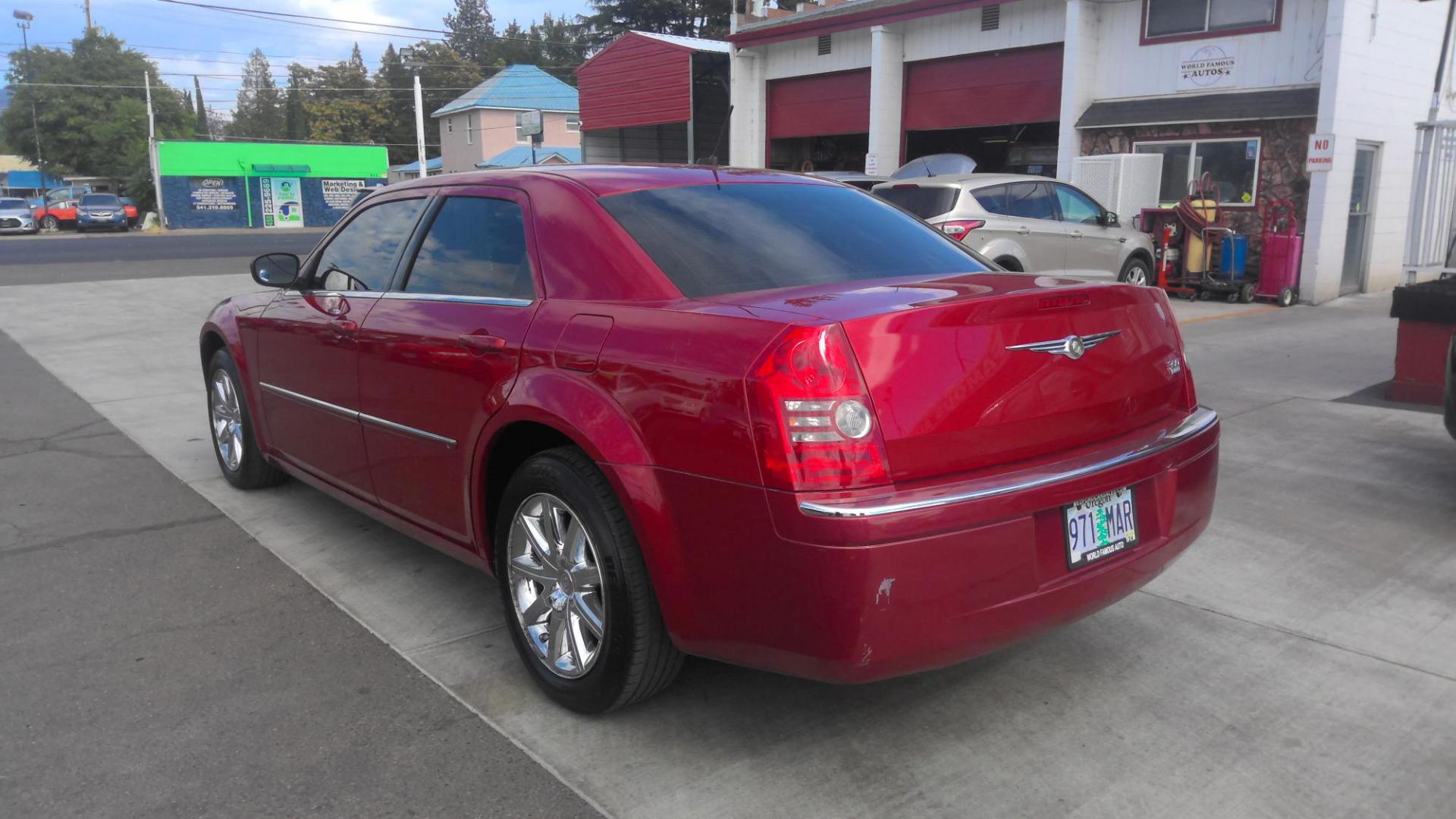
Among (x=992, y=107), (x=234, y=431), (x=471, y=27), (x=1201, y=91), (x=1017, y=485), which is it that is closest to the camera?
(x=1017, y=485)

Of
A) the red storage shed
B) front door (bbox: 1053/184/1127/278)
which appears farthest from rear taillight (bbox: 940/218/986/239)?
the red storage shed

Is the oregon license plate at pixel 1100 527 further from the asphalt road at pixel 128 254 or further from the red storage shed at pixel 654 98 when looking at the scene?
the red storage shed at pixel 654 98

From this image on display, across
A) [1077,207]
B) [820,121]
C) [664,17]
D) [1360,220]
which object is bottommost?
[1360,220]

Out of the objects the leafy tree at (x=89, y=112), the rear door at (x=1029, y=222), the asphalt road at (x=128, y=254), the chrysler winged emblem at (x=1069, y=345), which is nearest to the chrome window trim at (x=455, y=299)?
the chrysler winged emblem at (x=1069, y=345)

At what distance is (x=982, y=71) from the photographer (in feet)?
62.6

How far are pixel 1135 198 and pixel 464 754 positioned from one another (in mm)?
14917

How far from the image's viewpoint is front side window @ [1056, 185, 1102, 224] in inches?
491

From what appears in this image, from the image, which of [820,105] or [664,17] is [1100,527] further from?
[664,17]

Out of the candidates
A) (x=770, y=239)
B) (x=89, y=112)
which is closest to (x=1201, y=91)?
(x=770, y=239)

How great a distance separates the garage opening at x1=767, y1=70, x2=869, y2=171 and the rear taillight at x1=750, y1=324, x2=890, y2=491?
19.2m

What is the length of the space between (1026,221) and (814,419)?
394 inches

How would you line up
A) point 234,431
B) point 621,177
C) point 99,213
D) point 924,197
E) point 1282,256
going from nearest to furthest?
point 621,177
point 234,431
point 924,197
point 1282,256
point 99,213

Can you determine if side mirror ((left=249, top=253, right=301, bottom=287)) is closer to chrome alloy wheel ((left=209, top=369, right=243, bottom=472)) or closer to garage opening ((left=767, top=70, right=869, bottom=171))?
chrome alloy wheel ((left=209, top=369, right=243, bottom=472))

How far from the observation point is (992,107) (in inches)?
746
